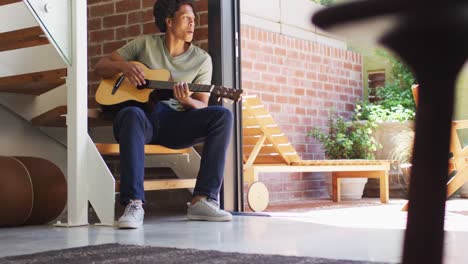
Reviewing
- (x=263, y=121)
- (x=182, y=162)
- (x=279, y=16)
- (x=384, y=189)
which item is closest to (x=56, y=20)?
(x=182, y=162)

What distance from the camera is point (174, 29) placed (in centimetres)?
328

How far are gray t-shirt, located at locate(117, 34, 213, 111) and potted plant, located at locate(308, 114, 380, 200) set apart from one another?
2452 millimetres

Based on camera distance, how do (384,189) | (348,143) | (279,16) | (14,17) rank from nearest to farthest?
(14,17), (384,189), (279,16), (348,143)

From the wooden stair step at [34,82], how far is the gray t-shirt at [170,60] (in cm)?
33

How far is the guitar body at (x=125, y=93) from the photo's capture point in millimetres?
3094

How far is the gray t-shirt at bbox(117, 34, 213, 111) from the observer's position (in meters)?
3.21

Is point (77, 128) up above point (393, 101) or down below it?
below

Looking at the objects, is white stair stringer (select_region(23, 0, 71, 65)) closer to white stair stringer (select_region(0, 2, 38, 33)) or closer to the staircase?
the staircase

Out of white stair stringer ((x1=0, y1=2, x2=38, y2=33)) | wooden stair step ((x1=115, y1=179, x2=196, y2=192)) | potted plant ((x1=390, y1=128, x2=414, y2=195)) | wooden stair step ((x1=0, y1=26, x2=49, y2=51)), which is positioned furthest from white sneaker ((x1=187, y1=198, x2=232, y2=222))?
potted plant ((x1=390, y1=128, x2=414, y2=195))

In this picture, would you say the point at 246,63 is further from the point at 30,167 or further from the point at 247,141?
the point at 30,167

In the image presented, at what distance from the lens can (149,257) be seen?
5.66ft

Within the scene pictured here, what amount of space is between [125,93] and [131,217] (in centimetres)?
66

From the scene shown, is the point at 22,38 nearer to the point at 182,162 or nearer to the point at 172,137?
the point at 172,137

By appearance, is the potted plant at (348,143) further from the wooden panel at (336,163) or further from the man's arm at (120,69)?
the man's arm at (120,69)
